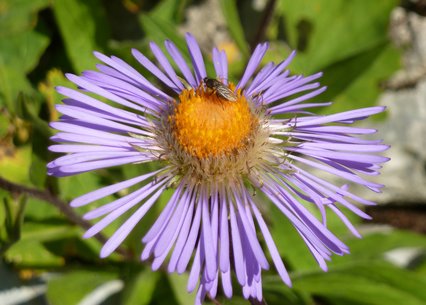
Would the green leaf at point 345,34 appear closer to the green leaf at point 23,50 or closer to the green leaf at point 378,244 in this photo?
the green leaf at point 378,244

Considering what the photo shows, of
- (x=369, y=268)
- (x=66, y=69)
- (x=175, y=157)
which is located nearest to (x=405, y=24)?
(x=369, y=268)

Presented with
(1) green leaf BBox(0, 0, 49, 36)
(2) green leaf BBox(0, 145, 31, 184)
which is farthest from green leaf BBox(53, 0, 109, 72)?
(2) green leaf BBox(0, 145, 31, 184)

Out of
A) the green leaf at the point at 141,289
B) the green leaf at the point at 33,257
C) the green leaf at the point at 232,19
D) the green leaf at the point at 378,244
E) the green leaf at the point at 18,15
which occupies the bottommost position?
the green leaf at the point at 378,244

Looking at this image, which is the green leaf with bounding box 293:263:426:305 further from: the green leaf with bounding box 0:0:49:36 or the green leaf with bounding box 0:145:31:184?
the green leaf with bounding box 0:0:49:36

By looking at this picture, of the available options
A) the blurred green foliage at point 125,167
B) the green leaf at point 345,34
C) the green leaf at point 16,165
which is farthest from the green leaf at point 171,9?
the green leaf at point 16,165

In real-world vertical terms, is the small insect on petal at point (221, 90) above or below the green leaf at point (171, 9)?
below

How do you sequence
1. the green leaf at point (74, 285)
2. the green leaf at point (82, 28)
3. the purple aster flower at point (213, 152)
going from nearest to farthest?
the purple aster flower at point (213, 152)
the green leaf at point (74, 285)
the green leaf at point (82, 28)
